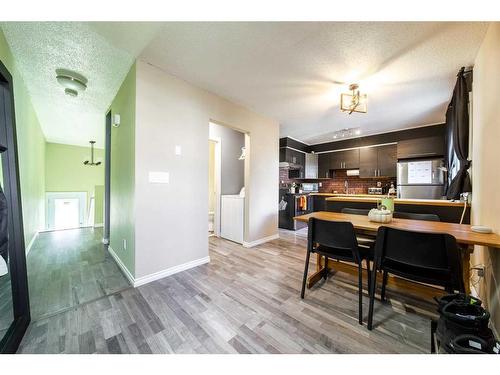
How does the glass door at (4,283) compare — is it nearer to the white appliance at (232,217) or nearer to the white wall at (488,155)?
the white appliance at (232,217)

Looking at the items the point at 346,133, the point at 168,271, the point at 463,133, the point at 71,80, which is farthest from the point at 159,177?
the point at 346,133

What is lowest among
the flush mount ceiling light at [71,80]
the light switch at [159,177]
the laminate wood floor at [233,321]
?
the laminate wood floor at [233,321]

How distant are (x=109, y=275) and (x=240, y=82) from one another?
9.41 feet

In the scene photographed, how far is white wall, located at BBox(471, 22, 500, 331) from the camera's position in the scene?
1339mm

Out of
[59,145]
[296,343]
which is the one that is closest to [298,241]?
[296,343]

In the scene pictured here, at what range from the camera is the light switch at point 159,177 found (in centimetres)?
204

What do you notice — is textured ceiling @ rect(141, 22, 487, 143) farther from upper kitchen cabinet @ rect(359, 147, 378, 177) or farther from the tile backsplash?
the tile backsplash

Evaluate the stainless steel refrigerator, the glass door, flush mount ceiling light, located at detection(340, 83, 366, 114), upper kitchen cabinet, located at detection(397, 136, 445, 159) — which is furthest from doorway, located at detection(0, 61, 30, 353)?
upper kitchen cabinet, located at detection(397, 136, 445, 159)

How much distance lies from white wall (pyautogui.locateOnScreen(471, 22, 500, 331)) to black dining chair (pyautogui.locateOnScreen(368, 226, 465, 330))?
0.49 meters

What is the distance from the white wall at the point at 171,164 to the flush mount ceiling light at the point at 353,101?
1569 mm

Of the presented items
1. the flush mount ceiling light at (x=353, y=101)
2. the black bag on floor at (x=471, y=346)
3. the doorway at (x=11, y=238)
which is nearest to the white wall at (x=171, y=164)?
the doorway at (x=11, y=238)

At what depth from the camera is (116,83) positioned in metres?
2.36

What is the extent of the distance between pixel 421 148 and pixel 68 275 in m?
6.60
